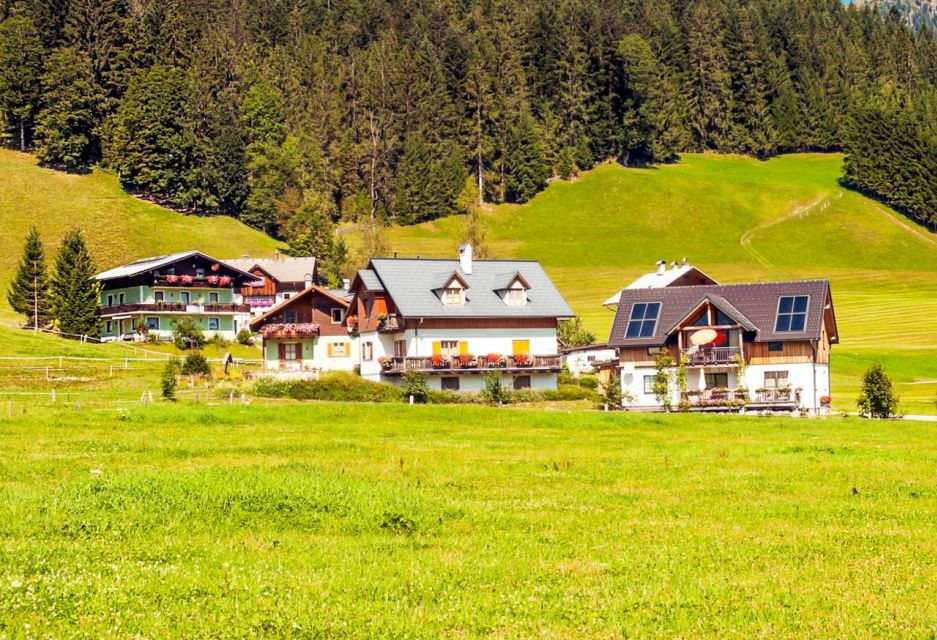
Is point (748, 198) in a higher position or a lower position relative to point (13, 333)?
higher

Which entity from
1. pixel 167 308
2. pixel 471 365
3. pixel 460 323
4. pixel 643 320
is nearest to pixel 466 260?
pixel 460 323

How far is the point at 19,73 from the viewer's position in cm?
15462

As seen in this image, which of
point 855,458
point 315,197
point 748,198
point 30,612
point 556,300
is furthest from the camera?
point 748,198

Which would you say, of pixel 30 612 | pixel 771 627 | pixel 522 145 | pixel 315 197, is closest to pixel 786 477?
pixel 771 627

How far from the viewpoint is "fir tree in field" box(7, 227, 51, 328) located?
91938 millimetres

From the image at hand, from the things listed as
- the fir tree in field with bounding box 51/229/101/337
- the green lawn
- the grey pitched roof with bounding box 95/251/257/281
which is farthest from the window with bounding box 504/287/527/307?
the green lawn

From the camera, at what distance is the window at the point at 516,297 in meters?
71.4

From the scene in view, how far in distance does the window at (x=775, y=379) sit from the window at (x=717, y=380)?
232 cm

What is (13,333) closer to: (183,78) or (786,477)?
(786,477)

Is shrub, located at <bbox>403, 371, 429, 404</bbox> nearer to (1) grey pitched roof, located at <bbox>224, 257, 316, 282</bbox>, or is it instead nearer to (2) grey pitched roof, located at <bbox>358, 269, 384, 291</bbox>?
(2) grey pitched roof, located at <bbox>358, 269, 384, 291</bbox>

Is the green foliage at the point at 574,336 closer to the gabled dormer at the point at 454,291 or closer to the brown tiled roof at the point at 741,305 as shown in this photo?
the gabled dormer at the point at 454,291

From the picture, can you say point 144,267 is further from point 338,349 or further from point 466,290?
point 466,290

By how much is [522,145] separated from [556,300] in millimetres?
105326

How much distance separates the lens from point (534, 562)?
14.0 m
